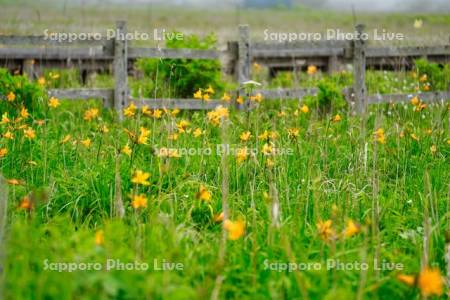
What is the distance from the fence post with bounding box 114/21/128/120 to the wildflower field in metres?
2.58

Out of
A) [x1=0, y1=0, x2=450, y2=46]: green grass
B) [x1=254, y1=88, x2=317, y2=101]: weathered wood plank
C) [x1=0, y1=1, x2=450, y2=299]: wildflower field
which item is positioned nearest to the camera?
[x1=0, y1=1, x2=450, y2=299]: wildflower field

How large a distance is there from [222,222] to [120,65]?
5.91m

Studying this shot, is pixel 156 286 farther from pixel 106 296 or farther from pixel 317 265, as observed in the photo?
pixel 317 265

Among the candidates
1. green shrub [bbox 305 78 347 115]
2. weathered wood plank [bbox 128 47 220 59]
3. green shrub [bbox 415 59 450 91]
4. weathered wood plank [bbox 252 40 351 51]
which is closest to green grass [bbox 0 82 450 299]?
green shrub [bbox 305 78 347 115]

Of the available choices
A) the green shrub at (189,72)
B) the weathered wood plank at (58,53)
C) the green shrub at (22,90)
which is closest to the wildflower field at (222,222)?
the green shrub at (22,90)

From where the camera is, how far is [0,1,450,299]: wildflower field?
2346 mm

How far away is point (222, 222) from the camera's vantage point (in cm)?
331

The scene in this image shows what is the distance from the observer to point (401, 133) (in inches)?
199

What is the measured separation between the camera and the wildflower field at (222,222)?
2346mm

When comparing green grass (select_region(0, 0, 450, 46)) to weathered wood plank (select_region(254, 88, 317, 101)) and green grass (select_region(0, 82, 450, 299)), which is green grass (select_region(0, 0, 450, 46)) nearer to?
weathered wood plank (select_region(254, 88, 317, 101))

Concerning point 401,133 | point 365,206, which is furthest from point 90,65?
point 365,206

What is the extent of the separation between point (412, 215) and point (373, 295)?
1.24m

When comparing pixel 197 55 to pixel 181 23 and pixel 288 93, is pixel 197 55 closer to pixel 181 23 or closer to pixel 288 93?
pixel 288 93

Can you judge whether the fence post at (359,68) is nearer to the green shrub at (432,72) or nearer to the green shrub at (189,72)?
the green shrub at (432,72)
